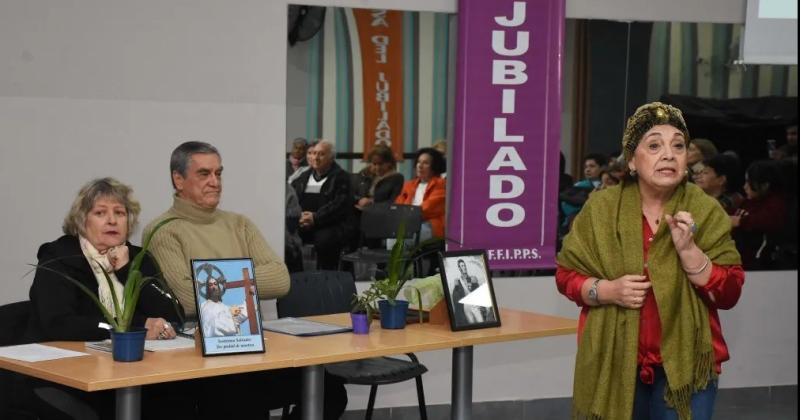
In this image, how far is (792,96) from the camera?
22.8 ft

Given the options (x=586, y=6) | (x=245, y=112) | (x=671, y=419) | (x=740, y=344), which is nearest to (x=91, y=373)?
(x=671, y=419)

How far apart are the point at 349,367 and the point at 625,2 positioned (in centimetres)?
275

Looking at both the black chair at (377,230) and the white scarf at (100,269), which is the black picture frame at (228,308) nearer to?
the white scarf at (100,269)

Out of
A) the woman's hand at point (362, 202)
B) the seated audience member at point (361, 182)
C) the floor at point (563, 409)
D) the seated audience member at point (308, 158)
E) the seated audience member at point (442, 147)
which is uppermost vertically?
the seated audience member at point (442, 147)

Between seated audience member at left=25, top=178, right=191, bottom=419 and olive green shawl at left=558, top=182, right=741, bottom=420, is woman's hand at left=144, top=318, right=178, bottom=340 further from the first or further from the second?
olive green shawl at left=558, top=182, right=741, bottom=420

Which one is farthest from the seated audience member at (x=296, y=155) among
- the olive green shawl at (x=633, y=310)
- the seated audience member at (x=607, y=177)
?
the olive green shawl at (x=633, y=310)

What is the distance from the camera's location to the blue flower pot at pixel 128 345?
→ 352 cm

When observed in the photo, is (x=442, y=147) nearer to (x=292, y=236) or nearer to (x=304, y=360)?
(x=292, y=236)

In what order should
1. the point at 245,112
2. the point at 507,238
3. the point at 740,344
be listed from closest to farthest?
1. the point at 245,112
2. the point at 507,238
3. the point at 740,344

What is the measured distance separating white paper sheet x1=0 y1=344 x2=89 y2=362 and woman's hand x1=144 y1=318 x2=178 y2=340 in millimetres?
301

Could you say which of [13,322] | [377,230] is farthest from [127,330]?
[377,230]

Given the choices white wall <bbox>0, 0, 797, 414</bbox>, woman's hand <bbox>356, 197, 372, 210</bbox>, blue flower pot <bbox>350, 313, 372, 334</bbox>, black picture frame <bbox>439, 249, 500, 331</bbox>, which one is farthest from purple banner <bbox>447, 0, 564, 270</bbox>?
blue flower pot <bbox>350, 313, 372, 334</bbox>

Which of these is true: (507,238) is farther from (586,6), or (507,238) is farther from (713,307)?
(713,307)

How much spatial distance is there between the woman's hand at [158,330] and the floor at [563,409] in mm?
2216
